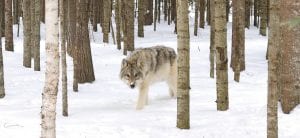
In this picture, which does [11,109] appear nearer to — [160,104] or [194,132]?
[160,104]

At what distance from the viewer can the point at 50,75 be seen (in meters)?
5.80

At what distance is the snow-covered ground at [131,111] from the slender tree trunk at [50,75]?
1472 mm

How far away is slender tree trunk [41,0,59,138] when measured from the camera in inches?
223

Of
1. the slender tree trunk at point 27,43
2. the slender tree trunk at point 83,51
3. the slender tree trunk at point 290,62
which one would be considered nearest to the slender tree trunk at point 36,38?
the slender tree trunk at point 27,43

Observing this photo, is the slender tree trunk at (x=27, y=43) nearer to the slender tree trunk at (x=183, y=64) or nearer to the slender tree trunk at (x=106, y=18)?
the slender tree trunk at (x=106, y=18)

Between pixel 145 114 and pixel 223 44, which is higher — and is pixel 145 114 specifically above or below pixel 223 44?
below

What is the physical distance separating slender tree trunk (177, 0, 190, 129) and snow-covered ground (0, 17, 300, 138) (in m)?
0.25

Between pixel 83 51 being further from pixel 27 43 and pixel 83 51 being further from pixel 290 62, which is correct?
pixel 290 62

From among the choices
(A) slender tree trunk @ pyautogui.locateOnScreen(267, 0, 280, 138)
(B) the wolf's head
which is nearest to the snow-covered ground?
(B) the wolf's head

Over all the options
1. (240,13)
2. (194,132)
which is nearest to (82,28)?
(240,13)

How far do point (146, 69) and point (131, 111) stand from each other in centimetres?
128

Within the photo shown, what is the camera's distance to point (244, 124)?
796 centimetres

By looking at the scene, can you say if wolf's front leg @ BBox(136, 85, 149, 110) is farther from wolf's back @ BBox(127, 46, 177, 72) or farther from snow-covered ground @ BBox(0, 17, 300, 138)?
wolf's back @ BBox(127, 46, 177, 72)

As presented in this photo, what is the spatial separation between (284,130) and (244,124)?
71 centimetres
